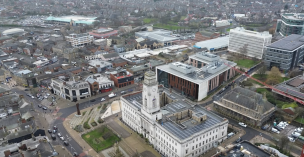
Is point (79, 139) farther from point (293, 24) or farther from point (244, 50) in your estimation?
point (293, 24)

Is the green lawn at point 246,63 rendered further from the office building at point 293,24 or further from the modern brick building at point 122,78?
the modern brick building at point 122,78

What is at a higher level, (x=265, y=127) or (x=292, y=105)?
(x=292, y=105)

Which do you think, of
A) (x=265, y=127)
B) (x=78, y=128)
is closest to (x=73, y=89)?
(x=78, y=128)

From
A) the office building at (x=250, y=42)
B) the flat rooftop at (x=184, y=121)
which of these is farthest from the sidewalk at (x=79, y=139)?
the office building at (x=250, y=42)

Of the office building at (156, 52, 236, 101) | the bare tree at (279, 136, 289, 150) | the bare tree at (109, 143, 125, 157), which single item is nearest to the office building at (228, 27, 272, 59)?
the office building at (156, 52, 236, 101)

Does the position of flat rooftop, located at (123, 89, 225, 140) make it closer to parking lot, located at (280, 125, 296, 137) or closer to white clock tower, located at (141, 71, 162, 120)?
white clock tower, located at (141, 71, 162, 120)

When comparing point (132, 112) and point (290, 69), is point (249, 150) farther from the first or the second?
point (290, 69)
